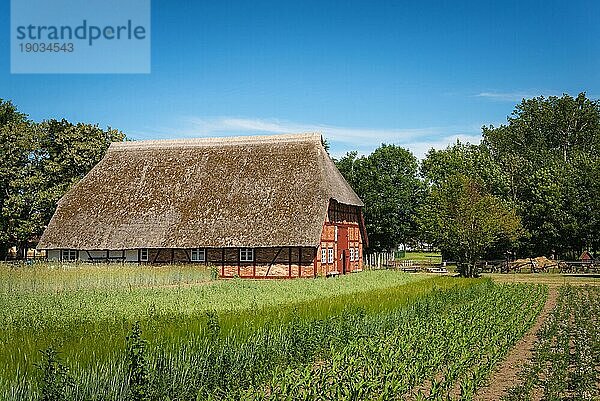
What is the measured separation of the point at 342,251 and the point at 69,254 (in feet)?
55.9

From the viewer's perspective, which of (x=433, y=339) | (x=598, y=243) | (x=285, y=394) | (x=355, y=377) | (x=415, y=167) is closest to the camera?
(x=285, y=394)

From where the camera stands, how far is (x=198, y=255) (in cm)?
4062

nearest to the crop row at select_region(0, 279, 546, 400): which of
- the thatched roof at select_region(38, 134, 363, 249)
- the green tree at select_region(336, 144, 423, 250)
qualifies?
the thatched roof at select_region(38, 134, 363, 249)

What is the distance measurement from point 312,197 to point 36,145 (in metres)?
22.8

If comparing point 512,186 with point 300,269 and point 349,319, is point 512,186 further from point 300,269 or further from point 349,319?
point 349,319

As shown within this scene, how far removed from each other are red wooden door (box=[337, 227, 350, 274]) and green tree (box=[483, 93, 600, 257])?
21056 mm

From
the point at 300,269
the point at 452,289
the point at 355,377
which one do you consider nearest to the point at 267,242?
the point at 300,269

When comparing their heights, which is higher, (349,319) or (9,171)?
(9,171)

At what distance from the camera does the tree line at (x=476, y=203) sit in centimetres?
4700

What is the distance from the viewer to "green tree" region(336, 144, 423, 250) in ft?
196

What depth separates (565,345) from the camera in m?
17.2

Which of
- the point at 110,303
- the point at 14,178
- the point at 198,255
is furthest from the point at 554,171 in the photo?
the point at 110,303

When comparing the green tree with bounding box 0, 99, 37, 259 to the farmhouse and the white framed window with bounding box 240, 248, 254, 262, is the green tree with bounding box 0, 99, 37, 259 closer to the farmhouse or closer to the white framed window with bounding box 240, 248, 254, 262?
the farmhouse

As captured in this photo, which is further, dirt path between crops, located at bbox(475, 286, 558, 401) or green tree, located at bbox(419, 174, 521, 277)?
green tree, located at bbox(419, 174, 521, 277)
